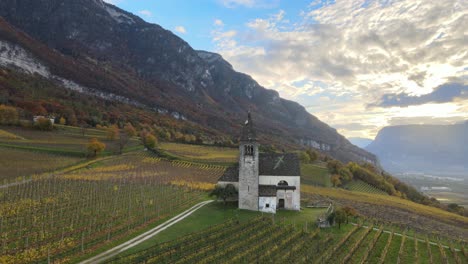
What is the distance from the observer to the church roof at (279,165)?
52.2 meters

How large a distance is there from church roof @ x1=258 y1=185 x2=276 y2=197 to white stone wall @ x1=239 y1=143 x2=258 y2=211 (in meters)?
1.09

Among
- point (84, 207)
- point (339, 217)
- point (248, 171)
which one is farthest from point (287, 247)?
point (84, 207)

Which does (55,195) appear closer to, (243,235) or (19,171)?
(19,171)

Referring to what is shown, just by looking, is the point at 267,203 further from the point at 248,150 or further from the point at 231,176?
the point at 231,176

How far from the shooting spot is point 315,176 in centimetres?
10588

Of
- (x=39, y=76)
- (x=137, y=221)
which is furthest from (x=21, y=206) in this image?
(x=39, y=76)

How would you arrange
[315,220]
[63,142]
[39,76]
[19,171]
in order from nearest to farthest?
[315,220], [19,171], [63,142], [39,76]

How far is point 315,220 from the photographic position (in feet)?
147

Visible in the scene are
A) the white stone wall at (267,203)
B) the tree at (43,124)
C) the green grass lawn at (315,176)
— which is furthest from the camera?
the tree at (43,124)

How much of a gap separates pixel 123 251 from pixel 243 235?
13.0m

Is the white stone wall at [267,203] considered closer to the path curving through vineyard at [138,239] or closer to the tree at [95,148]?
the path curving through vineyard at [138,239]

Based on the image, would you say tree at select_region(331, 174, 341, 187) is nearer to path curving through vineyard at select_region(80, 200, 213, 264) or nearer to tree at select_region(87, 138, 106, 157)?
path curving through vineyard at select_region(80, 200, 213, 264)

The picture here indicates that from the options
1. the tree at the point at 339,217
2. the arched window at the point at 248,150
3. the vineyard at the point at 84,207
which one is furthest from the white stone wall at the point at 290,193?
the vineyard at the point at 84,207

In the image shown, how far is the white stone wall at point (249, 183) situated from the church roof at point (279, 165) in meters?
4.65
